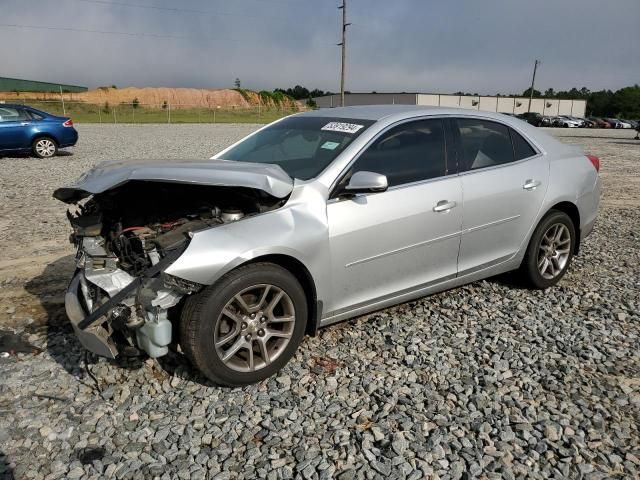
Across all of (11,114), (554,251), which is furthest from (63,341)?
(11,114)

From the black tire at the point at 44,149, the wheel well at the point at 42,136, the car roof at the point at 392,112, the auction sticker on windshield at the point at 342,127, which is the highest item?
the car roof at the point at 392,112

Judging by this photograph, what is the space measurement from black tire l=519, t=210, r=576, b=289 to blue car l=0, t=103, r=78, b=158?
44.6ft

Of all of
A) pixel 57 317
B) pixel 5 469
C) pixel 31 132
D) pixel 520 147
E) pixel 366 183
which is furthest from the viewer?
pixel 31 132

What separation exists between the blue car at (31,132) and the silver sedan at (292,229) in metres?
11.8

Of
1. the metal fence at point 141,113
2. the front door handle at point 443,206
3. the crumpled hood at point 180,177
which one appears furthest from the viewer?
the metal fence at point 141,113

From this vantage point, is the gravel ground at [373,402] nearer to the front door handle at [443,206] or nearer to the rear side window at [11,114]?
the front door handle at [443,206]

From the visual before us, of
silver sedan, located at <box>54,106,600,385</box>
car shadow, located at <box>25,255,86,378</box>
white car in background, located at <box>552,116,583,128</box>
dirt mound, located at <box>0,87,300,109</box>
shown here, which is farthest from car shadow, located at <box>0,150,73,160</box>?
dirt mound, located at <box>0,87,300,109</box>

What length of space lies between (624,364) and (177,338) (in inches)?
118

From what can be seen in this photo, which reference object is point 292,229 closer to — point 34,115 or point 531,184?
point 531,184

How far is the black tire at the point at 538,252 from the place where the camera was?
4535mm

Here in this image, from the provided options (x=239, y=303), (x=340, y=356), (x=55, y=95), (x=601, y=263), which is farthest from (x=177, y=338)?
(x=55, y=95)

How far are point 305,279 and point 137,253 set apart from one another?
1047 millimetres

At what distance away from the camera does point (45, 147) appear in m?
14.0

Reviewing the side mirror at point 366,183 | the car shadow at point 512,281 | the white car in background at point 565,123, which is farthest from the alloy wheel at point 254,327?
the white car in background at point 565,123
